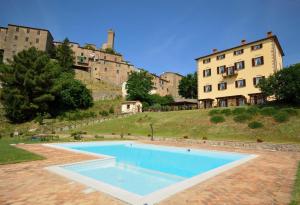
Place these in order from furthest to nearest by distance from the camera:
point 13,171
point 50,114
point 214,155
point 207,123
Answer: point 50,114
point 207,123
point 214,155
point 13,171

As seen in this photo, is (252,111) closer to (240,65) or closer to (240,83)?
(240,83)

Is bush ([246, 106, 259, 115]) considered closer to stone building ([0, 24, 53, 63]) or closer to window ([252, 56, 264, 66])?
window ([252, 56, 264, 66])

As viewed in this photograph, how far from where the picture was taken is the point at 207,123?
2811cm

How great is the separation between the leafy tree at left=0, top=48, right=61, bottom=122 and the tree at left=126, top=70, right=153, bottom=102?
21225mm

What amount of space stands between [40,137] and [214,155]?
764 inches

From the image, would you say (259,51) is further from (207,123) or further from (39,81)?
(39,81)

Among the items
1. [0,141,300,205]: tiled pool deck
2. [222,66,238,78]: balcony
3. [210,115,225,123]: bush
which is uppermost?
[222,66,238,78]: balcony

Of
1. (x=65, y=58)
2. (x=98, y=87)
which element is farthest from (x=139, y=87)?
(x=65, y=58)

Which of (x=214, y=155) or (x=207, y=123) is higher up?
(x=207, y=123)

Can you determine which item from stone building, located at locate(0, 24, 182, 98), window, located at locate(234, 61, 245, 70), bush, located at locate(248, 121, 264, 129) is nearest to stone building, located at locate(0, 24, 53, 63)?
stone building, located at locate(0, 24, 182, 98)

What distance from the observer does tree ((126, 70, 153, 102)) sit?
56.7 metres

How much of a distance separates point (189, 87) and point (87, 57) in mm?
43232

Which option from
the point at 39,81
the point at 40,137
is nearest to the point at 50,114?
the point at 39,81

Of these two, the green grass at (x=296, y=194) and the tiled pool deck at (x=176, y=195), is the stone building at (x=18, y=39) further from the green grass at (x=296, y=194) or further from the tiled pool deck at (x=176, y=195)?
the green grass at (x=296, y=194)
